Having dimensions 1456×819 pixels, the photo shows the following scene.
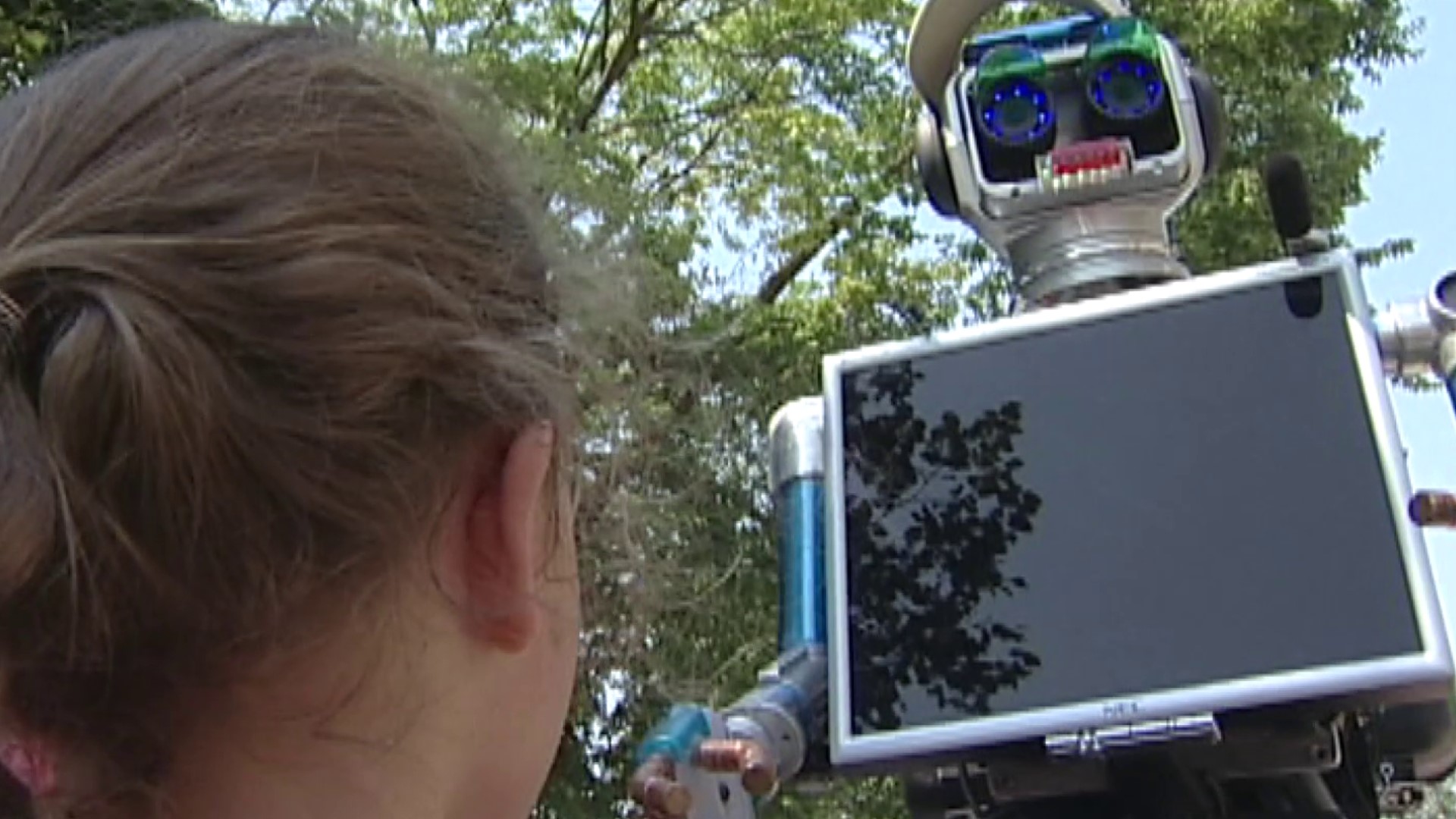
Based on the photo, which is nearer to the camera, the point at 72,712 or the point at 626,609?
the point at 72,712

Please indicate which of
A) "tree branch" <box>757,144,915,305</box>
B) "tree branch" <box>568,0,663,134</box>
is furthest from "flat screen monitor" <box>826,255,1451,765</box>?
"tree branch" <box>568,0,663,134</box>

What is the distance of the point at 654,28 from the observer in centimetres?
709

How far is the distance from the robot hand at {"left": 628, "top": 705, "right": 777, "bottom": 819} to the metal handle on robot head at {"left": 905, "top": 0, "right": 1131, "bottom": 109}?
31.2 inches

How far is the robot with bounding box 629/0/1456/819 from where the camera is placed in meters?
1.47

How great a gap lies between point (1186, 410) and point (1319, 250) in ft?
0.60

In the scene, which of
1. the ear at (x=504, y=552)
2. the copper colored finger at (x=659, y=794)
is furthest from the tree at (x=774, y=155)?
the ear at (x=504, y=552)

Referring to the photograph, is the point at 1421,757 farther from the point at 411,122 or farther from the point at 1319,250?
the point at 411,122

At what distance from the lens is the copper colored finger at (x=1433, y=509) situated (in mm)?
1461

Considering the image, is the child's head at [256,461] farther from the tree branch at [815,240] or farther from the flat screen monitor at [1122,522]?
the tree branch at [815,240]

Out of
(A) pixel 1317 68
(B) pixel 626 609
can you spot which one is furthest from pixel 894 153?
(B) pixel 626 609

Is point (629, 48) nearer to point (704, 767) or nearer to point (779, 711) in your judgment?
point (779, 711)

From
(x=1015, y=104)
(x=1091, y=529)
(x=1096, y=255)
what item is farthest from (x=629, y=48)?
(x=1091, y=529)

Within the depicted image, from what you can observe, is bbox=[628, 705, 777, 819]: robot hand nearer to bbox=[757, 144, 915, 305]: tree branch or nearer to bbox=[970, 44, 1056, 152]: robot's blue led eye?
bbox=[970, 44, 1056, 152]: robot's blue led eye

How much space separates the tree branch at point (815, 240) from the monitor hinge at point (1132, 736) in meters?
4.64
